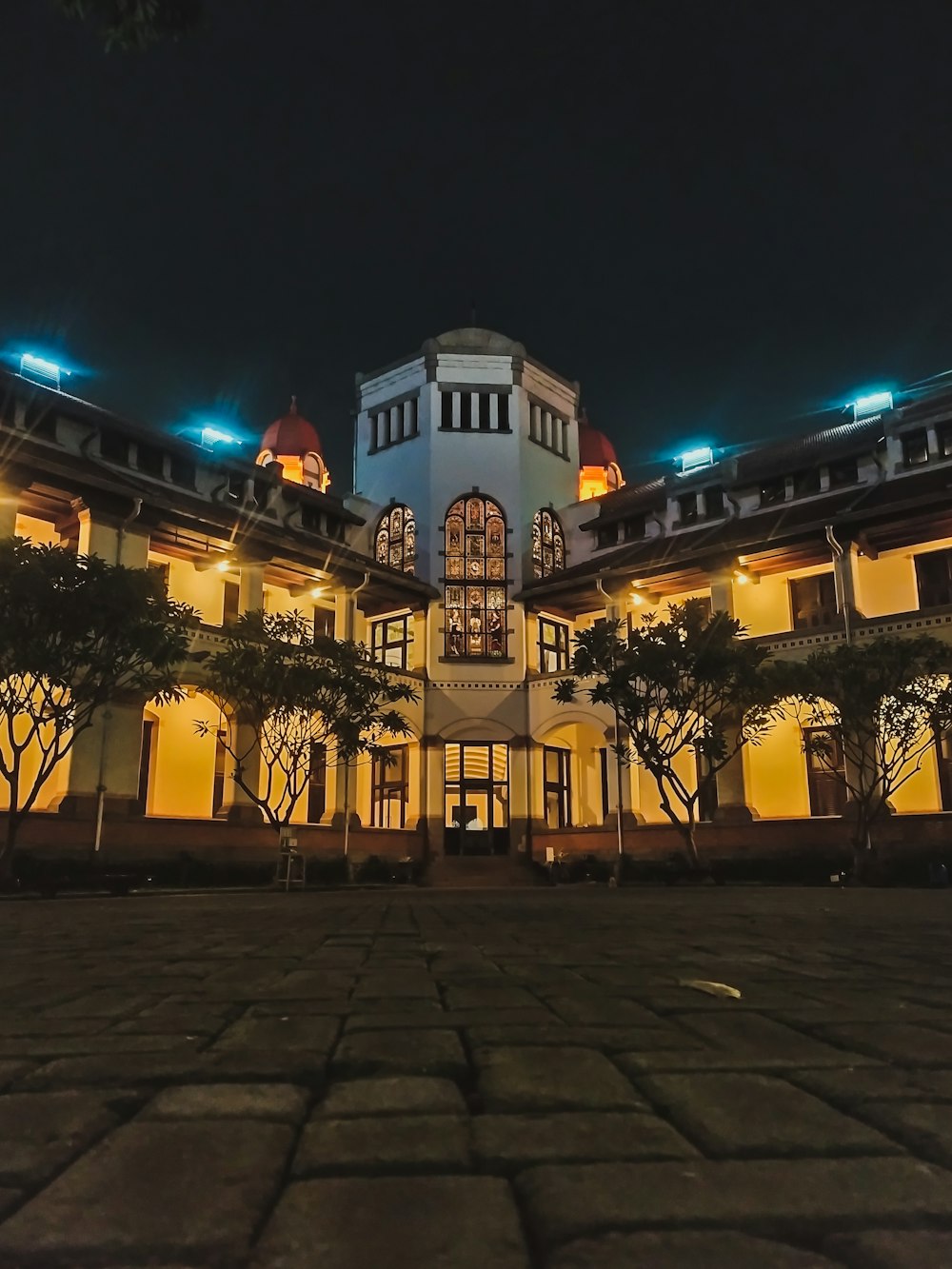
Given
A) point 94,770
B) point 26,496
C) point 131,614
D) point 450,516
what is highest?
point 450,516

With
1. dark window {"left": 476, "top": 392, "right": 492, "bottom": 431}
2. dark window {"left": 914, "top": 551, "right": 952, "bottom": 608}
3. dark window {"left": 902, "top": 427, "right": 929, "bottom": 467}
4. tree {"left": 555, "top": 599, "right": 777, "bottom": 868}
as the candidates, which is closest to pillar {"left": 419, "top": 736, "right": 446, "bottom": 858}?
tree {"left": 555, "top": 599, "right": 777, "bottom": 868}

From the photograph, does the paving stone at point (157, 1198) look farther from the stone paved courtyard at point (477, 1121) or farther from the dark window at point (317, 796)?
the dark window at point (317, 796)

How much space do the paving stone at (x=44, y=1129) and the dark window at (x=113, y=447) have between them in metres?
28.5

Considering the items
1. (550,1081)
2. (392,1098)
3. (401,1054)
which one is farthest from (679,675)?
(392,1098)

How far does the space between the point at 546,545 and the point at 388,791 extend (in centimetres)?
1144

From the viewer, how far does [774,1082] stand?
7.22ft

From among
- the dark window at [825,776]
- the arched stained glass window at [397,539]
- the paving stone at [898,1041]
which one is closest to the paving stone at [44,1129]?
the paving stone at [898,1041]

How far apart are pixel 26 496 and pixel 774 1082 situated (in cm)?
2579

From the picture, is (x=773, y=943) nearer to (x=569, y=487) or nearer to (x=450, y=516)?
(x=450, y=516)

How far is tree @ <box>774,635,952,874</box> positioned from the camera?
22422 mm

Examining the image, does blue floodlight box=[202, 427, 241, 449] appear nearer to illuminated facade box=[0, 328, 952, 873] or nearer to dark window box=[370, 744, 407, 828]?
illuminated facade box=[0, 328, 952, 873]

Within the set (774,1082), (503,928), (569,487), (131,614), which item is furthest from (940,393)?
(774,1082)

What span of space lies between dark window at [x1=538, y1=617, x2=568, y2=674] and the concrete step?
7304mm

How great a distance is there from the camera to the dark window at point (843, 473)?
31.8 metres
